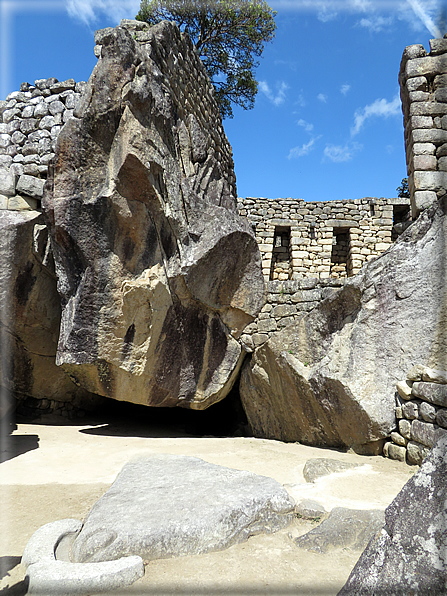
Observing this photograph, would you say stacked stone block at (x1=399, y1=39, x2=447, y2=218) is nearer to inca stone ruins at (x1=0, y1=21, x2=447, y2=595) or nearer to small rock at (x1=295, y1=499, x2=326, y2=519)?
inca stone ruins at (x1=0, y1=21, x2=447, y2=595)

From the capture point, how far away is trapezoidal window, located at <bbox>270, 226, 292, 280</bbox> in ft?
34.4

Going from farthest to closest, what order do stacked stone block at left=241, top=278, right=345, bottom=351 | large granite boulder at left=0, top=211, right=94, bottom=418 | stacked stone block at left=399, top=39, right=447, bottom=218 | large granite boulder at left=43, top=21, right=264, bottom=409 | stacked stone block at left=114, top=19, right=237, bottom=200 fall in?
stacked stone block at left=241, top=278, right=345, bottom=351 < large granite boulder at left=0, top=211, right=94, bottom=418 < stacked stone block at left=114, top=19, right=237, bottom=200 < stacked stone block at left=399, top=39, right=447, bottom=218 < large granite boulder at left=43, top=21, right=264, bottom=409

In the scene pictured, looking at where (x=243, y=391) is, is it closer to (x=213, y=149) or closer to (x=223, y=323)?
(x=223, y=323)

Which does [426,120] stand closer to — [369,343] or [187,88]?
[369,343]

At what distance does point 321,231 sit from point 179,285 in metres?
6.23

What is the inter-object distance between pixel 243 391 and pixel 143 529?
448 cm

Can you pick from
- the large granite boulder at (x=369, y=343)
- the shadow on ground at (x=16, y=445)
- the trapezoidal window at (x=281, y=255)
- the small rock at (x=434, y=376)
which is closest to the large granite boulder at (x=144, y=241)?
the shadow on ground at (x=16, y=445)

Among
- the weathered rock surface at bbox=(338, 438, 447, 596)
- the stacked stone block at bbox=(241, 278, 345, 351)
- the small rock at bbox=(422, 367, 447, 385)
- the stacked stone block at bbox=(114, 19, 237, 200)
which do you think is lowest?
the weathered rock surface at bbox=(338, 438, 447, 596)

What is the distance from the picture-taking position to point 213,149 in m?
6.70

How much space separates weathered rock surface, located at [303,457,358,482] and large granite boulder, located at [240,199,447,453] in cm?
69

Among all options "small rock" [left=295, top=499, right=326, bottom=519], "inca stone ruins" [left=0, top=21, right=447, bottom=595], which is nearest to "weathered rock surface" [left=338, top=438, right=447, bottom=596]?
"small rock" [left=295, top=499, right=326, bottom=519]

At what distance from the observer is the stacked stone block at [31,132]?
5.63 meters

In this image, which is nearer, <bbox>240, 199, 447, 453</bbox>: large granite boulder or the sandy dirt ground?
the sandy dirt ground

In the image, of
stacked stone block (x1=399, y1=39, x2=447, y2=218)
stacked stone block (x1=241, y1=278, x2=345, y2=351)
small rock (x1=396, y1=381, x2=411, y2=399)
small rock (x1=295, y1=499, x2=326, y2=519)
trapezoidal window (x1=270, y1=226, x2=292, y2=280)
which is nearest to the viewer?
small rock (x1=295, y1=499, x2=326, y2=519)
